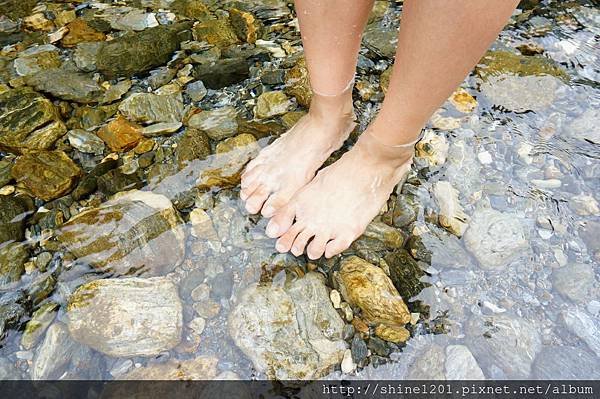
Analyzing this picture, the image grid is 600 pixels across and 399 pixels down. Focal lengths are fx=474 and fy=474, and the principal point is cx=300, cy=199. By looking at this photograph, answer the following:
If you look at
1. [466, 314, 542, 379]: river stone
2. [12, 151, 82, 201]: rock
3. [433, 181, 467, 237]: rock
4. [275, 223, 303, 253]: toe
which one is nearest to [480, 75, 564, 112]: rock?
[433, 181, 467, 237]: rock

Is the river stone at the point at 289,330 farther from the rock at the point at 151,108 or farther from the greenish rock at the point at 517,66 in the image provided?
the greenish rock at the point at 517,66

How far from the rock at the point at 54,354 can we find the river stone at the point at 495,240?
4.42 feet

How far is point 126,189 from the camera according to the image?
6.08 feet

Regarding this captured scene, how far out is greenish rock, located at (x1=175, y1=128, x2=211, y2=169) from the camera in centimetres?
194

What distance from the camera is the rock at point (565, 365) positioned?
147cm

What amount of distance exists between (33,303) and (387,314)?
1.18 meters

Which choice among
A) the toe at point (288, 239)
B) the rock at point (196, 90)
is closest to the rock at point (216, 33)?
the rock at point (196, 90)

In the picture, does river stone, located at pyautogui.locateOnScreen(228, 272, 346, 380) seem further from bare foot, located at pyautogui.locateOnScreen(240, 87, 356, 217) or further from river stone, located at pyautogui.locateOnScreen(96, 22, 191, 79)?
river stone, located at pyautogui.locateOnScreen(96, 22, 191, 79)

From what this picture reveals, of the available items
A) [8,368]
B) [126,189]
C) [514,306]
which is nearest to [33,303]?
[8,368]

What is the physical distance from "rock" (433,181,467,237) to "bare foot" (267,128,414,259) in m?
0.21

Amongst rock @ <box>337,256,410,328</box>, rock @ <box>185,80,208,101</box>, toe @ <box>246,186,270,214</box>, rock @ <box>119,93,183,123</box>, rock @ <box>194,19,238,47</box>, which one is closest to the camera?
rock @ <box>337,256,410,328</box>

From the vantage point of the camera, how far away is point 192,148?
1.95 metres

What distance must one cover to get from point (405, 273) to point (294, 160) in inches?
23.2

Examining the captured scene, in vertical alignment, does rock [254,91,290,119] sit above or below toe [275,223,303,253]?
above
